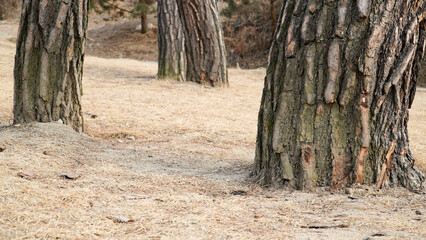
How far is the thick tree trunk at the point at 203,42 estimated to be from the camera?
8.70 metres

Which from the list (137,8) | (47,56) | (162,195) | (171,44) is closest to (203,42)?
(171,44)

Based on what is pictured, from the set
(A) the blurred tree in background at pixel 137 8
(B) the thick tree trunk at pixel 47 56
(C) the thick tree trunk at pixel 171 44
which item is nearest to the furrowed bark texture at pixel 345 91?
(B) the thick tree trunk at pixel 47 56

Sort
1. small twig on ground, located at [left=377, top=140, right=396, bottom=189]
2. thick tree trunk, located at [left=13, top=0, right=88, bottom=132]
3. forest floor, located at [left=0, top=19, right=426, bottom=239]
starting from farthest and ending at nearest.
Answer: thick tree trunk, located at [left=13, top=0, right=88, bottom=132] → small twig on ground, located at [left=377, top=140, right=396, bottom=189] → forest floor, located at [left=0, top=19, right=426, bottom=239]

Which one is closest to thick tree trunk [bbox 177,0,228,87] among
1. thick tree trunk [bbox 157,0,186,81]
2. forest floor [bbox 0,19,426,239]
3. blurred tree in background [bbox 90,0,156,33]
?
thick tree trunk [bbox 157,0,186,81]

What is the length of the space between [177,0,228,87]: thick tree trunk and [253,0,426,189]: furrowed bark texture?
18.8 ft

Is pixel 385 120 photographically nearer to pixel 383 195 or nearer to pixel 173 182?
pixel 383 195

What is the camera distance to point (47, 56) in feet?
13.8

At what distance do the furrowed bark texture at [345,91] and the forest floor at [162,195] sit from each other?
0.55 ft

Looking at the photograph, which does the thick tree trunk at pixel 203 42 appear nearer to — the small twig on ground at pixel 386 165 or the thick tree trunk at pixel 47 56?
the thick tree trunk at pixel 47 56

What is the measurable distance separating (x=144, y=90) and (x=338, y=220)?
5877 mm

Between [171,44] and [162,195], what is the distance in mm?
6831

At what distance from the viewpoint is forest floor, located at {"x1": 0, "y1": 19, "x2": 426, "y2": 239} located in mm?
2271

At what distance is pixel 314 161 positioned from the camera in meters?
3.03

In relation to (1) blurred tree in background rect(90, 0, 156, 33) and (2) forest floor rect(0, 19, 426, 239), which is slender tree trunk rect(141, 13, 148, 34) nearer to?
(1) blurred tree in background rect(90, 0, 156, 33)
